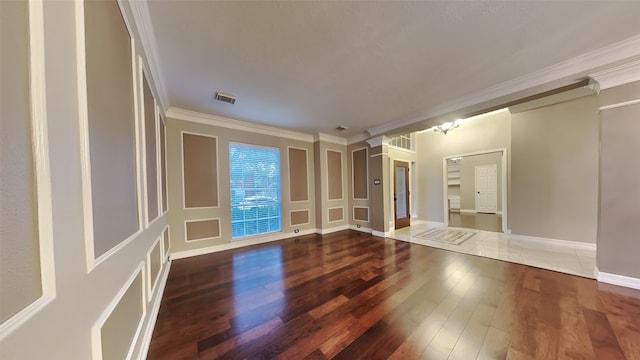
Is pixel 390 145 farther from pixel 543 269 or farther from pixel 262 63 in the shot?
pixel 262 63

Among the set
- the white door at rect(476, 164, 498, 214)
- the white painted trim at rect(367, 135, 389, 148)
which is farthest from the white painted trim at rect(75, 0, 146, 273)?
the white door at rect(476, 164, 498, 214)

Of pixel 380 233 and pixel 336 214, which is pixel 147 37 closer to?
pixel 336 214

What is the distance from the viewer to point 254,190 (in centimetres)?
470

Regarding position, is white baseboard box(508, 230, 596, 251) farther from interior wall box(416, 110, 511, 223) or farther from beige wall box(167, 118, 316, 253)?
beige wall box(167, 118, 316, 253)

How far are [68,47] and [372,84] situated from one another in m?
2.91

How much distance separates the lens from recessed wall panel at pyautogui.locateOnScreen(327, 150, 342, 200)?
576 cm

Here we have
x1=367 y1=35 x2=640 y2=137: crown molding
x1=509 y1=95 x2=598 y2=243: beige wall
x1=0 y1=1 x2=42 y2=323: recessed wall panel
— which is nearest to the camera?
x1=0 y1=1 x2=42 y2=323: recessed wall panel

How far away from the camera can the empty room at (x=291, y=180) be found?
0.69m

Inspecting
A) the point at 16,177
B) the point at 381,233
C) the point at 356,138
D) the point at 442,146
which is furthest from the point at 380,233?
the point at 16,177

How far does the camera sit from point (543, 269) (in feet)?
9.45

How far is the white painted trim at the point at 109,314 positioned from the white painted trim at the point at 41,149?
0.40 m

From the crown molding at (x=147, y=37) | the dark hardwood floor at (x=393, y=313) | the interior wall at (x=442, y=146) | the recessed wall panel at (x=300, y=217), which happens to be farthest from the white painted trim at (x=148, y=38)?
the interior wall at (x=442, y=146)

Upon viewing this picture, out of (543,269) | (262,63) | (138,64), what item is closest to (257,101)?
(262,63)

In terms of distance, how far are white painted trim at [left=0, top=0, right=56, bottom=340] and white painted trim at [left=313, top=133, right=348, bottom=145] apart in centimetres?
497
